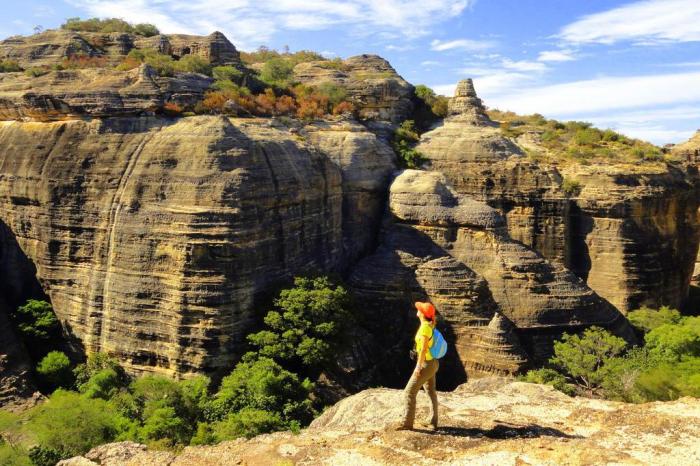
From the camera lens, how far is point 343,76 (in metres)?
36.2

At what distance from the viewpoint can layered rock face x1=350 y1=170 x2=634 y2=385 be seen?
22.2m

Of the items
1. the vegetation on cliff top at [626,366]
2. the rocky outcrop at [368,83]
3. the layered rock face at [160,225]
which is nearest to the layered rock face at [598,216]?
the vegetation on cliff top at [626,366]

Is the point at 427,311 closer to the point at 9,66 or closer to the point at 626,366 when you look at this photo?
the point at 626,366

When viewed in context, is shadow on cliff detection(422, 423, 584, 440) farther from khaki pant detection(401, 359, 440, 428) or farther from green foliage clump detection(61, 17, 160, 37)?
green foliage clump detection(61, 17, 160, 37)

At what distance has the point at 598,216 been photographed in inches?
1139

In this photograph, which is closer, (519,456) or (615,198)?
(519,456)

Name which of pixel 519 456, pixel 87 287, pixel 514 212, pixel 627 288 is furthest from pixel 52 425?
pixel 627 288

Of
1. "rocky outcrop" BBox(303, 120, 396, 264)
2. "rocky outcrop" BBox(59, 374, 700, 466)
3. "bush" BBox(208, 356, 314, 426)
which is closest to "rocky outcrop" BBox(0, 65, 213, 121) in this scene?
"rocky outcrop" BBox(303, 120, 396, 264)

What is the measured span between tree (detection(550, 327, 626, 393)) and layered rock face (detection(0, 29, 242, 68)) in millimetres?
23721

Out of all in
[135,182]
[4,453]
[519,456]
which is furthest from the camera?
[135,182]

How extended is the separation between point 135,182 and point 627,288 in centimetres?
2405

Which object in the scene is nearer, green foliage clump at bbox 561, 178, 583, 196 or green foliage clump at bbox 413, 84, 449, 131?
green foliage clump at bbox 561, 178, 583, 196

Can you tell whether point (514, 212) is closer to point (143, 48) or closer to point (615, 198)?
point (615, 198)

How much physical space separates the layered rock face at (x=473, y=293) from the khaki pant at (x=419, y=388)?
→ 465 inches
